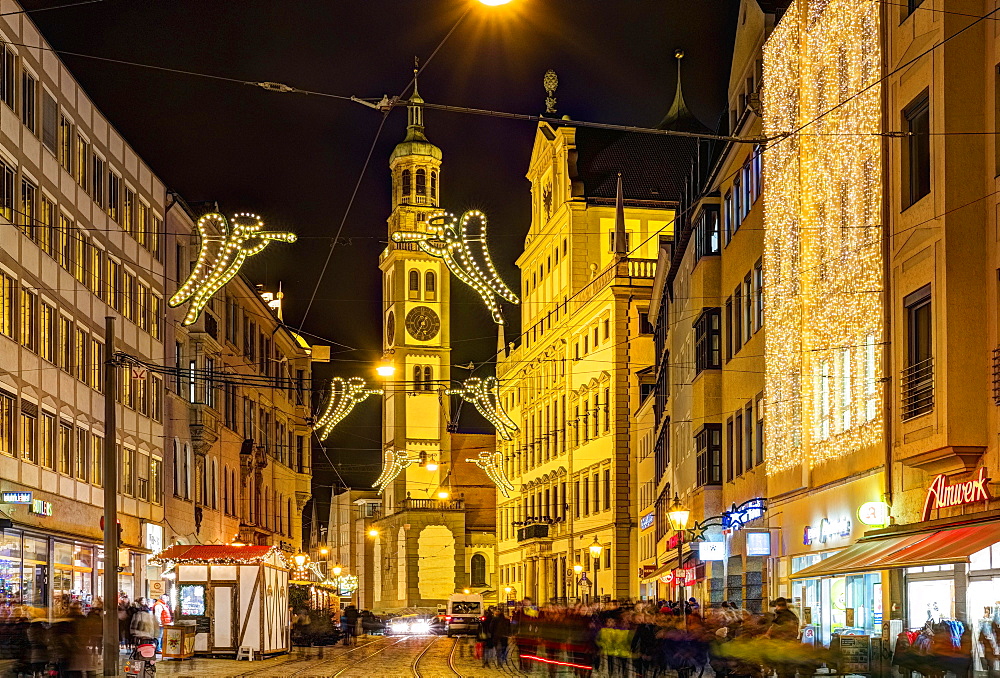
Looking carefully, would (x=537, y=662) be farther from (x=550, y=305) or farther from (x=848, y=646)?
(x=550, y=305)

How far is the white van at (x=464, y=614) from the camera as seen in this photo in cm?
7706

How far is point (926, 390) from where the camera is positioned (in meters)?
23.2

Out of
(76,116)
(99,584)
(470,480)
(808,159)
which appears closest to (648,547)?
(99,584)

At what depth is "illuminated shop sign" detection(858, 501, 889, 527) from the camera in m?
25.2

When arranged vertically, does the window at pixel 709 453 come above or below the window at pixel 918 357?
below

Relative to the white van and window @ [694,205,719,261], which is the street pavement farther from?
the white van

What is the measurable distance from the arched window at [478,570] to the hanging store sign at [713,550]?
284 feet

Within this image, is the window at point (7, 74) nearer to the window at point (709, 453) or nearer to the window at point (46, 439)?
the window at point (46, 439)

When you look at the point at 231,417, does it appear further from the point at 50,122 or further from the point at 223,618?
the point at 223,618

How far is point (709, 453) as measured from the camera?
40.9 metres

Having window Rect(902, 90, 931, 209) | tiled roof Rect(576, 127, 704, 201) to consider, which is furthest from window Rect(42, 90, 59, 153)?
tiled roof Rect(576, 127, 704, 201)

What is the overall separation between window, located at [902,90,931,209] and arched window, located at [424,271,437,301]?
101788 millimetres

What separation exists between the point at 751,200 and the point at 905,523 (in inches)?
500

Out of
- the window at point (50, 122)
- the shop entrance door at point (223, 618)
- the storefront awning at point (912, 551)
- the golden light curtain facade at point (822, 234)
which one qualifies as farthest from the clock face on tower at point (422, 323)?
the storefront awning at point (912, 551)
